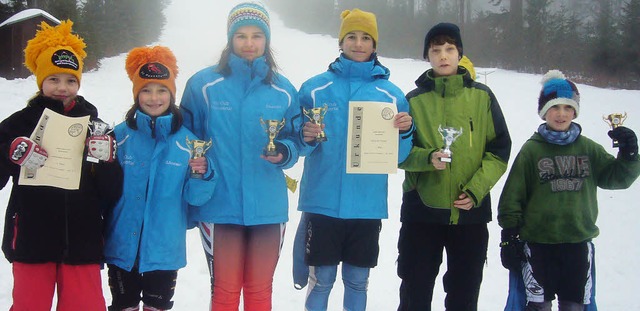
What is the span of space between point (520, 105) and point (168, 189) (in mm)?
12079

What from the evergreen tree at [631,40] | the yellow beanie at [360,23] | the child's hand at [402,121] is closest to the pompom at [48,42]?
the yellow beanie at [360,23]

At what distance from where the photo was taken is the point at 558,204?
3.26 m

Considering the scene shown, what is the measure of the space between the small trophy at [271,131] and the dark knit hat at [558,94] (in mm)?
2012

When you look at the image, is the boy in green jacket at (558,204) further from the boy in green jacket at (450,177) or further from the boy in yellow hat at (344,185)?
the boy in yellow hat at (344,185)

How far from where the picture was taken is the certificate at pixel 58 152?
269 cm

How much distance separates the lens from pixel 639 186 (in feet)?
24.7

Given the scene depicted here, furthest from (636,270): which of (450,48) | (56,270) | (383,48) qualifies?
(383,48)

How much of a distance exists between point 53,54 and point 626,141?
3.84 metres

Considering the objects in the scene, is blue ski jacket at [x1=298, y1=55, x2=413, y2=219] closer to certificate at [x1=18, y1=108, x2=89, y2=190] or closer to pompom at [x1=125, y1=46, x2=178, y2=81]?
pompom at [x1=125, y1=46, x2=178, y2=81]

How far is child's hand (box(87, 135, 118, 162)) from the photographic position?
8.73 ft

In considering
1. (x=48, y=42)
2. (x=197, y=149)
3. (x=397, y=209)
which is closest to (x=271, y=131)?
(x=197, y=149)

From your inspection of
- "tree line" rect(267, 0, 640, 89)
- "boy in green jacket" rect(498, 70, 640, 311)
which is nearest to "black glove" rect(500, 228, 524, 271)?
"boy in green jacket" rect(498, 70, 640, 311)

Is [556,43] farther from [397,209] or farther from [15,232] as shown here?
[15,232]

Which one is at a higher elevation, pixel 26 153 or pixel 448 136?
pixel 448 136
